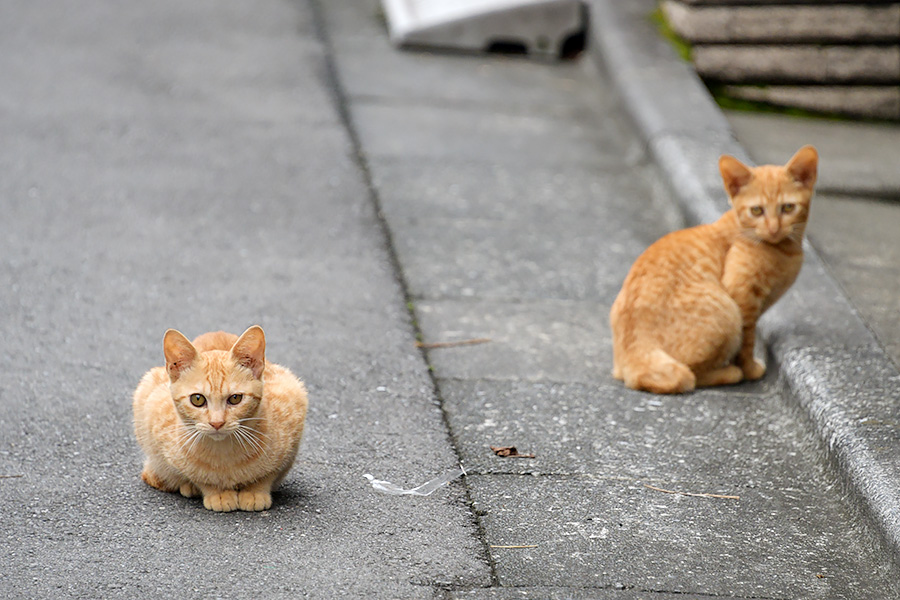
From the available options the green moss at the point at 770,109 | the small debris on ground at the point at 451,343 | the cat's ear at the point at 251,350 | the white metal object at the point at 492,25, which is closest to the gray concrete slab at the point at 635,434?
the small debris on ground at the point at 451,343

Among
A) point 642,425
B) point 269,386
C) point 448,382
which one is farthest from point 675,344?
point 269,386

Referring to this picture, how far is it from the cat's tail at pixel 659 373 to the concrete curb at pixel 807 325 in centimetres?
46

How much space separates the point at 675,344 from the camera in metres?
4.45

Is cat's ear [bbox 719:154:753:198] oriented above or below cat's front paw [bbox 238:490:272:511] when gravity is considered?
above

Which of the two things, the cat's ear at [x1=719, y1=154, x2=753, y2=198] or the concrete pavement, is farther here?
the cat's ear at [x1=719, y1=154, x2=753, y2=198]

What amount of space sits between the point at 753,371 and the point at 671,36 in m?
4.20

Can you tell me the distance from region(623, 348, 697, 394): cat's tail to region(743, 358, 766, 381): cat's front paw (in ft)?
1.11

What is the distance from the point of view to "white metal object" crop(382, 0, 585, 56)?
8.62m

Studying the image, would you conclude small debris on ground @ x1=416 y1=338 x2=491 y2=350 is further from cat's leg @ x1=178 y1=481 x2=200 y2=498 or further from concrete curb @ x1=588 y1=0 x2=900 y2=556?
cat's leg @ x1=178 y1=481 x2=200 y2=498

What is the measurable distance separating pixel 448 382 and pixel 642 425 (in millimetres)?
829

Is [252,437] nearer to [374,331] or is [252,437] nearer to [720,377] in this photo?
[374,331]

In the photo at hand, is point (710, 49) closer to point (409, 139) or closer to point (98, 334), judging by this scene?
point (409, 139)

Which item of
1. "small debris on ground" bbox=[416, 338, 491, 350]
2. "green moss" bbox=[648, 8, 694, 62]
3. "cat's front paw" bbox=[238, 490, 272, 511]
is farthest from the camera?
"green moss" bbox=[648, 8, 694, 62]

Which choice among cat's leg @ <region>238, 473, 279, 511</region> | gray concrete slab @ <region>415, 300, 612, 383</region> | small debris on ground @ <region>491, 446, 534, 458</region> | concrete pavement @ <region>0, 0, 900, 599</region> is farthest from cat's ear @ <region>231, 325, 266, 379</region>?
gray concrete slab @ <region>415, 300, 612, 383</region>
